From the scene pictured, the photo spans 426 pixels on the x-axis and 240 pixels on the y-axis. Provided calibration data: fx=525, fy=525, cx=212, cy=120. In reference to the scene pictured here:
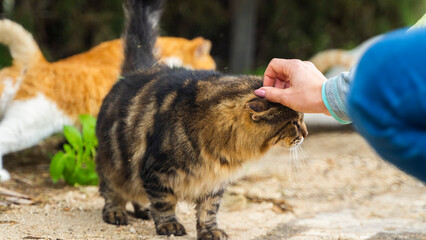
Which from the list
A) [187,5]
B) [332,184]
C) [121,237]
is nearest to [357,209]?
[332,184]

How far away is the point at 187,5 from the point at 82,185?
4182 millimetres

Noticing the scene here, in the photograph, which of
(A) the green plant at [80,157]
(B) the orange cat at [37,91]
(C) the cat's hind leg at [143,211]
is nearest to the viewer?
(C) the cat's hind leg at [143,211]

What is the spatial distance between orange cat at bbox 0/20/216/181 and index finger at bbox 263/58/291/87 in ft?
6.21

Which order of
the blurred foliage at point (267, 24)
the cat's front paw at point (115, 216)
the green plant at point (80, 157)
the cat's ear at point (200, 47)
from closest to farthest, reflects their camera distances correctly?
the cat's front paw at point (115, 216), the green plant at point (80, 157), the cat's ear at point (200, 47), the blurred foliage at point (267, 24)

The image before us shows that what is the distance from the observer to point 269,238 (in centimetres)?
300

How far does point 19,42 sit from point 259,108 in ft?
9.37

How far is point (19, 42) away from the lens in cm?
457

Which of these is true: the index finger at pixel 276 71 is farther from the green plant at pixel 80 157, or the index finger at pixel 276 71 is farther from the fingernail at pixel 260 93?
the green plant at pixel 80 157

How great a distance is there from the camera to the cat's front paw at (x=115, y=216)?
3.21 m

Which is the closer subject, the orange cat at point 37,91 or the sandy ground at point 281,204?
the sandy ground at point 281,204

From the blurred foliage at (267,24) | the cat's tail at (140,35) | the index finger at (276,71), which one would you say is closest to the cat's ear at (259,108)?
the index finger at (276,71)

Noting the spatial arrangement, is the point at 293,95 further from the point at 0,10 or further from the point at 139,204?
the point at 0,10

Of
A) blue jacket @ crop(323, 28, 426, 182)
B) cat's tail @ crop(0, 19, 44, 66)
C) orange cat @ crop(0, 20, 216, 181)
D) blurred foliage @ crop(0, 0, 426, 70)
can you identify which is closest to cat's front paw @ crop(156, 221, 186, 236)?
orange cat @ crop(0, 20, 216, 181)

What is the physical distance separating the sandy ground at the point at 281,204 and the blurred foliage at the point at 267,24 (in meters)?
2.40
